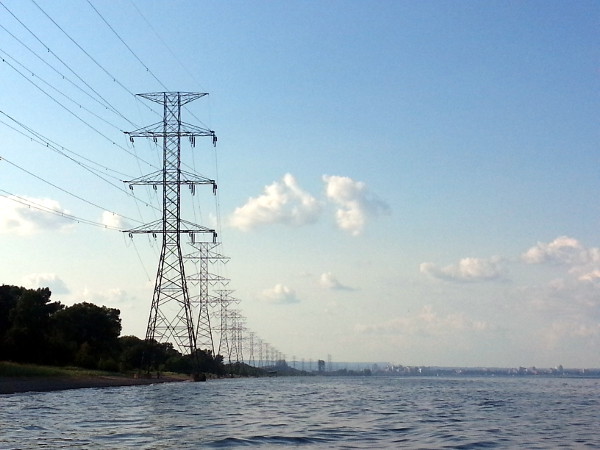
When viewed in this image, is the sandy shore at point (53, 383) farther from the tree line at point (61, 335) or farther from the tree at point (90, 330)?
the tree at point (90, 330)

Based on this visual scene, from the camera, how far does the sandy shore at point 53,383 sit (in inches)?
2103

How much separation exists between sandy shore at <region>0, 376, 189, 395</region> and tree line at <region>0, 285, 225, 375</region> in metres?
6.69

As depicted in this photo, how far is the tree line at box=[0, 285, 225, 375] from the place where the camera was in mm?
81500

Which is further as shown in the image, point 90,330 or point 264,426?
point 90,330

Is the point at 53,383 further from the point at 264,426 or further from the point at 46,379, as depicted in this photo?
the point at 264,426

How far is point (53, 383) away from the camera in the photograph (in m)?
60.7

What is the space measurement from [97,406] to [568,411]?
28.5 meters

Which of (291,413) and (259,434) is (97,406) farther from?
(259,434)

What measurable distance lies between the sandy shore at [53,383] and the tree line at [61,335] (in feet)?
22.0

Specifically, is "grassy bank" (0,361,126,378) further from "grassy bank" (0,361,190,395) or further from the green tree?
the green tree

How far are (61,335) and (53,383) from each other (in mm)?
37864

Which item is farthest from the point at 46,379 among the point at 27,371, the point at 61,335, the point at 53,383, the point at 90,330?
the point at 90,330

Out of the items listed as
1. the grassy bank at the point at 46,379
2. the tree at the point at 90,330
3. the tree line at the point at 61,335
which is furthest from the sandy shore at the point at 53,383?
the tree at the point at 90,330

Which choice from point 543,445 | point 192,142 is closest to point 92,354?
point 192,142
